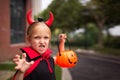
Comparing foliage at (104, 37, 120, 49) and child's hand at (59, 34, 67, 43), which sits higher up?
child's hand at (59, 34, 67, 43)

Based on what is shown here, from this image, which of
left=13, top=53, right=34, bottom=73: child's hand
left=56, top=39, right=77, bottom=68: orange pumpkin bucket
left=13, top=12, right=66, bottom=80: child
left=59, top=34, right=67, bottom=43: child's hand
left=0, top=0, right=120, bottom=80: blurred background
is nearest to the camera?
left=13, top=53, right=34, bottom=73: child's hand

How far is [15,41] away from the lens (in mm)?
14453

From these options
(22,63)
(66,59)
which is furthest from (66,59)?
(22,63)

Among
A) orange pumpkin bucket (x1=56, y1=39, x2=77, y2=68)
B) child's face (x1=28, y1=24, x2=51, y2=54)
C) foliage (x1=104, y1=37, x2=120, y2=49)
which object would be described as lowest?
foliage (x1=104, y1=37, x2=120, y2=49)

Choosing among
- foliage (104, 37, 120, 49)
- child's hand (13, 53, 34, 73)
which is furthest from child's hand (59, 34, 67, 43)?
foliage (104, 37, 120, 49)

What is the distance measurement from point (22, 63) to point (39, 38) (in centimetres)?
40

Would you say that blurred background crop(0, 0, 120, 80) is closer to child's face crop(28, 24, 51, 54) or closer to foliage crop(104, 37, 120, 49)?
foliage crop(104, 37, 120, 49)

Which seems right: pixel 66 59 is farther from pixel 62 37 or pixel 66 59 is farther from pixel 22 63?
pixel 22 63

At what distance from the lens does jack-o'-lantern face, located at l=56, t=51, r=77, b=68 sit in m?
3.58

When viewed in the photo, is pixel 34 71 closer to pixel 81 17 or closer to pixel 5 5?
pixel 5 5

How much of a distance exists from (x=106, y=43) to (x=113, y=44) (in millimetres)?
1342

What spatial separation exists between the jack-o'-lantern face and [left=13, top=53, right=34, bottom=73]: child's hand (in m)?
0.71

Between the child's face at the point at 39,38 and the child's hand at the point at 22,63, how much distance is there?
0.28 metres

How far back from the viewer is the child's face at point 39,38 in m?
3.17
